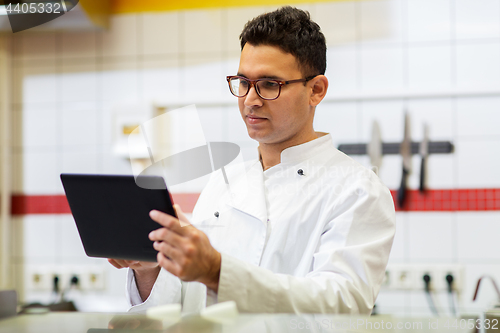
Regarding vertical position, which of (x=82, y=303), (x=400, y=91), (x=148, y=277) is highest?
(x=400, y=91)

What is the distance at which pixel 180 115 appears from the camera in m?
1.01

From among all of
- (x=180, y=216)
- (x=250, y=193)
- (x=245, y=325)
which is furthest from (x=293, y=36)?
(x=245, y=325)

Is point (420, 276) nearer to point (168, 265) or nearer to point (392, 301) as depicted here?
point (392, 301)

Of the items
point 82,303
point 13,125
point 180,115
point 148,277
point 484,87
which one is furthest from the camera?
point 13,125

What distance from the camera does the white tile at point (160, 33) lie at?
93.4 inches

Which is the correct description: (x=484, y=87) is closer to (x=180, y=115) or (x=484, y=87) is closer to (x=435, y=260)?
(x=435, y=260)

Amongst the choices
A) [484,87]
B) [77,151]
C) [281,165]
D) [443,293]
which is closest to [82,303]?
[77,151]

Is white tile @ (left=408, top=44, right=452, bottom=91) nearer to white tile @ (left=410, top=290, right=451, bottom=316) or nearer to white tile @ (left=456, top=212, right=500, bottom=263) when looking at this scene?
white tile @ (left=456, top=212, right=500, bottom=263)

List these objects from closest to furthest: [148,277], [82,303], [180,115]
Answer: [180,115] < [148,277] < [82,303]

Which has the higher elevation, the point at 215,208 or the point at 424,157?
the point at 424,157

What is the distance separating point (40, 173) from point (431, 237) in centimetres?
203

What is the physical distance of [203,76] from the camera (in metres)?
2.34

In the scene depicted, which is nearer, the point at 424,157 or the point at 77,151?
the point at 424,157

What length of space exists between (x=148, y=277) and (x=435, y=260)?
1.51 m
